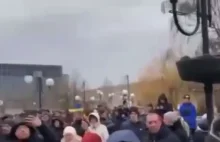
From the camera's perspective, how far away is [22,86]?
3647 inches

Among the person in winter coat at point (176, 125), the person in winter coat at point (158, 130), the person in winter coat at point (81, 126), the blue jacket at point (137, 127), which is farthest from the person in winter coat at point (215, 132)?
the blue jacket at point (137, 127)

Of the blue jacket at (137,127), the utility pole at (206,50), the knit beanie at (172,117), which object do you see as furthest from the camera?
the blue jacket at (137,127)

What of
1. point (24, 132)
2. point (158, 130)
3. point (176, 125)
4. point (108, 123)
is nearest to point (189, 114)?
point (108, 123)

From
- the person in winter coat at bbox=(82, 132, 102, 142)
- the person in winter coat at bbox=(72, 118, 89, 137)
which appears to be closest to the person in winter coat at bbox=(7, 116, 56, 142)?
the person in winter coat at bbox=(82, 132, 102, 142)

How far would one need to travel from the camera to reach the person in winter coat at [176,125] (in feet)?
28.0

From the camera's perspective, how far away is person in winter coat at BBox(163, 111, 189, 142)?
8520 mm

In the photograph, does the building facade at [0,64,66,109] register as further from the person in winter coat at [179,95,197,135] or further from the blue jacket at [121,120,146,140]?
the person in winter coat at [179,95,197,135]

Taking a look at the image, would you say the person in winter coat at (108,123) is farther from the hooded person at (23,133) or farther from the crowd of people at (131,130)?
the hooded person at (23,133)

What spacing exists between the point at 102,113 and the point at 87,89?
7587 centimetres

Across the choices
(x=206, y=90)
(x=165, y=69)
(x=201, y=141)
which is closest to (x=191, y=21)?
(x=206, y=90)

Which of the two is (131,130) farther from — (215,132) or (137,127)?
(137,127)

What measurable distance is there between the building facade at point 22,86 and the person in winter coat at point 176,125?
6766 cm

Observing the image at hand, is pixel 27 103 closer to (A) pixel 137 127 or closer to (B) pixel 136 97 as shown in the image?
(B) pixel 136 97

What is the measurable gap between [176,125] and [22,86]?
279 ft
